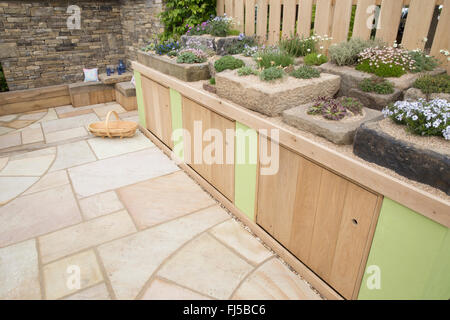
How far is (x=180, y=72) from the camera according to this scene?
4.57 m

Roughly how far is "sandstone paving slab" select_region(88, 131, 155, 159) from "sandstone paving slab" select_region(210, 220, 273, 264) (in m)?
2.66

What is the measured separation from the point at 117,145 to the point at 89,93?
321 cm

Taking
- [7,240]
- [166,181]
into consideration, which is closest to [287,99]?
[166,181]

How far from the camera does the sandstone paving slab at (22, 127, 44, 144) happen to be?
20.1 feet

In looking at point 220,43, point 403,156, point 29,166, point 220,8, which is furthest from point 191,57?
point 403,156

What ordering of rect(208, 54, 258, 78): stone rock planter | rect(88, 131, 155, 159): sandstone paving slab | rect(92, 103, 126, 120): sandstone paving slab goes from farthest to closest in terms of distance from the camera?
1. rect(92, 103, 126, 120): sandstone paving slab
2. rect(88, 131, 155, 159): sandstone paving slab
3. rect(208, 54, 258, 78): stone rock planter

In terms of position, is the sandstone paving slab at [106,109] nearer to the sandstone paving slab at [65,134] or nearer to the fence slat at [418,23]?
the sandstone paving slab at [65,134]

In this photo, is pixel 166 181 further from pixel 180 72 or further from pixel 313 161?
pixel 313 161

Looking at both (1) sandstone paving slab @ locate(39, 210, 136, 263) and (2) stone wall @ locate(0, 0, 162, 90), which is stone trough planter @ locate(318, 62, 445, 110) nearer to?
(1) sandstone paving slab @ locate(39, 210, 136, 263)

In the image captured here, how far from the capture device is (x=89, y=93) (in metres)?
8.20

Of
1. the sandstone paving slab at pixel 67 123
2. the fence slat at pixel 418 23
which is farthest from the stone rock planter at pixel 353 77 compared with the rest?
the sandstone paving slab at pixel 67 123

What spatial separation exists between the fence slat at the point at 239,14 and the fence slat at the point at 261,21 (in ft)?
1.40

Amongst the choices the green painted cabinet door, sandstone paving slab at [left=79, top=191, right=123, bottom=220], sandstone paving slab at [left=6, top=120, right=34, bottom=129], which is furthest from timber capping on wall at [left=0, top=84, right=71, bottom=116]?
the green painted cabinet door

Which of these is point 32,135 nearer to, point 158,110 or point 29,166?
point 29,166
